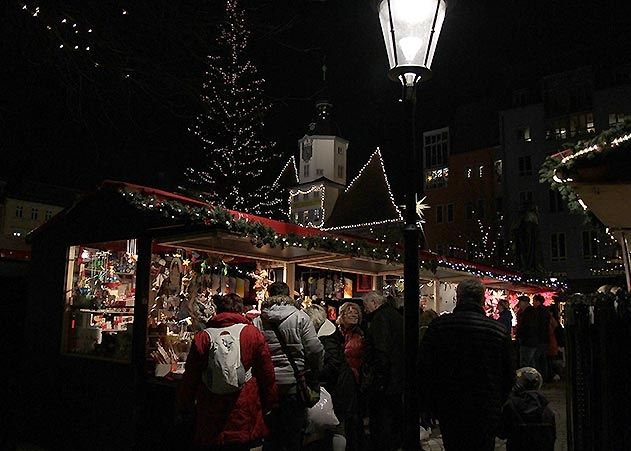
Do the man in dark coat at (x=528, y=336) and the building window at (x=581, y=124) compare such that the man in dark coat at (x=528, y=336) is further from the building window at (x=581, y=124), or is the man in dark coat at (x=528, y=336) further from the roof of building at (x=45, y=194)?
the roof of building at (x=45, y=194)

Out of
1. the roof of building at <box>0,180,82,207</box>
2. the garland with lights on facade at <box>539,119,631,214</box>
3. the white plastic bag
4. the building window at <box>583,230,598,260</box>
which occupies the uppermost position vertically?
the roof of building at <box>0,180,82,207</box>

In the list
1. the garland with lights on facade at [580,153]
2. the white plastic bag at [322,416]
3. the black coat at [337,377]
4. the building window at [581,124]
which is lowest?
the white plastic bag at [322,416]

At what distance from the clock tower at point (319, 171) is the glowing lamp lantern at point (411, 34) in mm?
43625

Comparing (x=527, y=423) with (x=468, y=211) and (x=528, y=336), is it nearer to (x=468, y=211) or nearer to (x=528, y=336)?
(x=528, y=336)

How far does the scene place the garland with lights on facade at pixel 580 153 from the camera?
4883 millimetres

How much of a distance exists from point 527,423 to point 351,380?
7.24 ft

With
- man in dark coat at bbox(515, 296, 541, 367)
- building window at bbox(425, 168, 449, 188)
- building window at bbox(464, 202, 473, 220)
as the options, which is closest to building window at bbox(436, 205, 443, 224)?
building window at bbox(425, 168, 449, 188)

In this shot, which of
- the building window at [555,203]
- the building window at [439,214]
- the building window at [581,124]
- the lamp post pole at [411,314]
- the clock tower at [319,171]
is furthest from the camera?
the clock tower at [319,171]

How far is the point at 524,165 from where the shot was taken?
40719 mm

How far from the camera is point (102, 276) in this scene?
839 cm

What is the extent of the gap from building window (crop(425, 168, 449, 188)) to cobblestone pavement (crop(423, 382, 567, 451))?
3489 centimetres

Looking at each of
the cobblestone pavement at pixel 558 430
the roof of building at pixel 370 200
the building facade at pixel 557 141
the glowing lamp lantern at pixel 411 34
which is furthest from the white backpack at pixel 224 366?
the building facade at pixel 557 141

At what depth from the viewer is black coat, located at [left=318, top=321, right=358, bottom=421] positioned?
654cm

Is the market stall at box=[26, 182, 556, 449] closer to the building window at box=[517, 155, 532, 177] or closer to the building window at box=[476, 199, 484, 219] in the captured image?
the building window at box=[517, 155, 532, 177]
